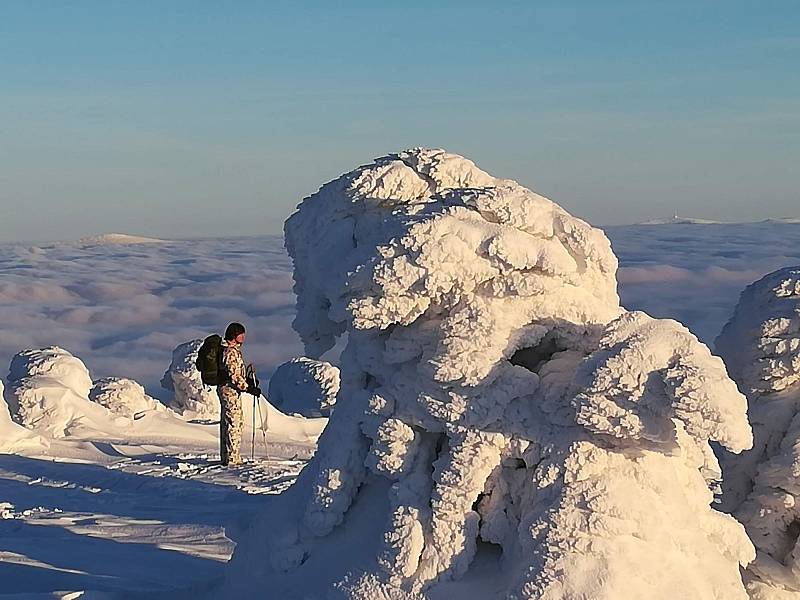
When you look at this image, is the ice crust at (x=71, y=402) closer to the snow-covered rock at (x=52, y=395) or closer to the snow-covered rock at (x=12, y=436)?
the snow-covered rock at (x=52, y=395)

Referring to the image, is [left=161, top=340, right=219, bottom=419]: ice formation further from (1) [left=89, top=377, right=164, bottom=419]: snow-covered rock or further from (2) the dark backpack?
(2) the dark backpack

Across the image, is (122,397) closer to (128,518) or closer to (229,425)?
(229,425)

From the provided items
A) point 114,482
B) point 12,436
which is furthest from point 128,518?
point 12,436

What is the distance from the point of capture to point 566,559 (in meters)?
3.64

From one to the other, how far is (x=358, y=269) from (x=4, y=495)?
7.64 metres

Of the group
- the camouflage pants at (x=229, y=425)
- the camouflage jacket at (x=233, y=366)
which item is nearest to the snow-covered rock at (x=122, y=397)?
the camouflage pants at (x=229, y=425)

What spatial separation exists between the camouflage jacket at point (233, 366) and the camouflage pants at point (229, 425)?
0.35 ft

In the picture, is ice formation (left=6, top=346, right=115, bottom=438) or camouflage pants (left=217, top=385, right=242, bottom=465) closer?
camouflage pants (left=217, top=385, right=242, bottom=465)

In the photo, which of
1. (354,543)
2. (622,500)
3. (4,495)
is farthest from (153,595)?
(4,495)

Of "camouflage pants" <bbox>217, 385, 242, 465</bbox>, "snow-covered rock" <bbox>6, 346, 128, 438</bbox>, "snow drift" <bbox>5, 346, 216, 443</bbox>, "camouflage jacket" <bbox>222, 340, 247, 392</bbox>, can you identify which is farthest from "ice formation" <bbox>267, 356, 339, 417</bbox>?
"camouflage jacket" <bbox>222, 340, 247, 392</bbox>

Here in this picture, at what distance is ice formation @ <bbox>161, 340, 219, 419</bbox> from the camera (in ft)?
58.1

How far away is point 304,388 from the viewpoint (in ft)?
68.7

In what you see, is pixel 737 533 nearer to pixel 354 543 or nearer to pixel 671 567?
pixel 671 567

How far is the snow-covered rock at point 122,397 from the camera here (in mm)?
16344
